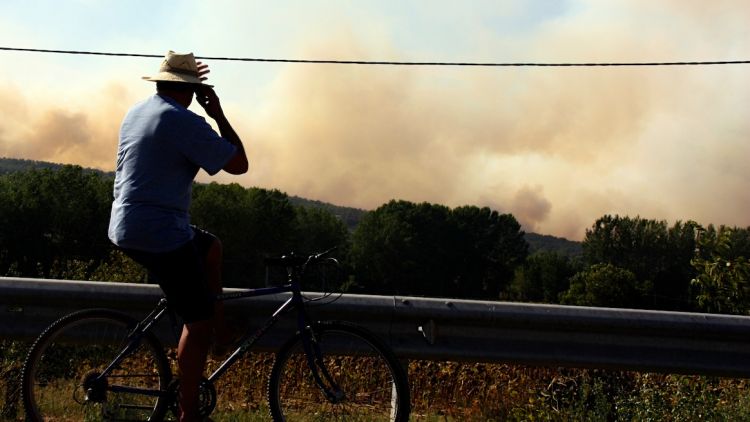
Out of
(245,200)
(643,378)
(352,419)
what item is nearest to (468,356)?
(352,419)

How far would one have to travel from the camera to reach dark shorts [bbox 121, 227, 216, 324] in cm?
472

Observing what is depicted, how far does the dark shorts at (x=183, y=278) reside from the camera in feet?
15.5

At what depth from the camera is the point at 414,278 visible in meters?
124

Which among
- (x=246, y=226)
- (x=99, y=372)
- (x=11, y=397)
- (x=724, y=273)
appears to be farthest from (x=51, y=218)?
(x=99, y=372)

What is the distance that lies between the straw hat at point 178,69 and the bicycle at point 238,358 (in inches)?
42.0

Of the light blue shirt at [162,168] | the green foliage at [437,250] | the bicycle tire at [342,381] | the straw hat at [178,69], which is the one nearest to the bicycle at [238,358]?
the bicycle tire at [342,381]

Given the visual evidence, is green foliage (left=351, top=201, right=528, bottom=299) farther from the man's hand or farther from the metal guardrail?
the man's hand

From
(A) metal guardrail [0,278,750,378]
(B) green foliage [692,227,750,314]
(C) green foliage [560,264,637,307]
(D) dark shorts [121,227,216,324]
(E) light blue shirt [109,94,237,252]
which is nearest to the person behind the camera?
(E) light blue shirt [109,94,237,252]

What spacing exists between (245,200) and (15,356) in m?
110

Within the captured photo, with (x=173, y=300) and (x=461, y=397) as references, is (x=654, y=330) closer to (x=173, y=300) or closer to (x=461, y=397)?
(x=461, y=397)

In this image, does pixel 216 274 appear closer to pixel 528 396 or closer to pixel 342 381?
pixel 342 381

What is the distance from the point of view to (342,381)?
5312 millimetres

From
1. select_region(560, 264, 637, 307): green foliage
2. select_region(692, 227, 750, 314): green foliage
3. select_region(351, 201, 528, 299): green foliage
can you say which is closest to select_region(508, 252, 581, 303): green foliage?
select_region(351, 201, 528, 299): green foliage

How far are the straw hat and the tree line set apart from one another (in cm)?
8391
